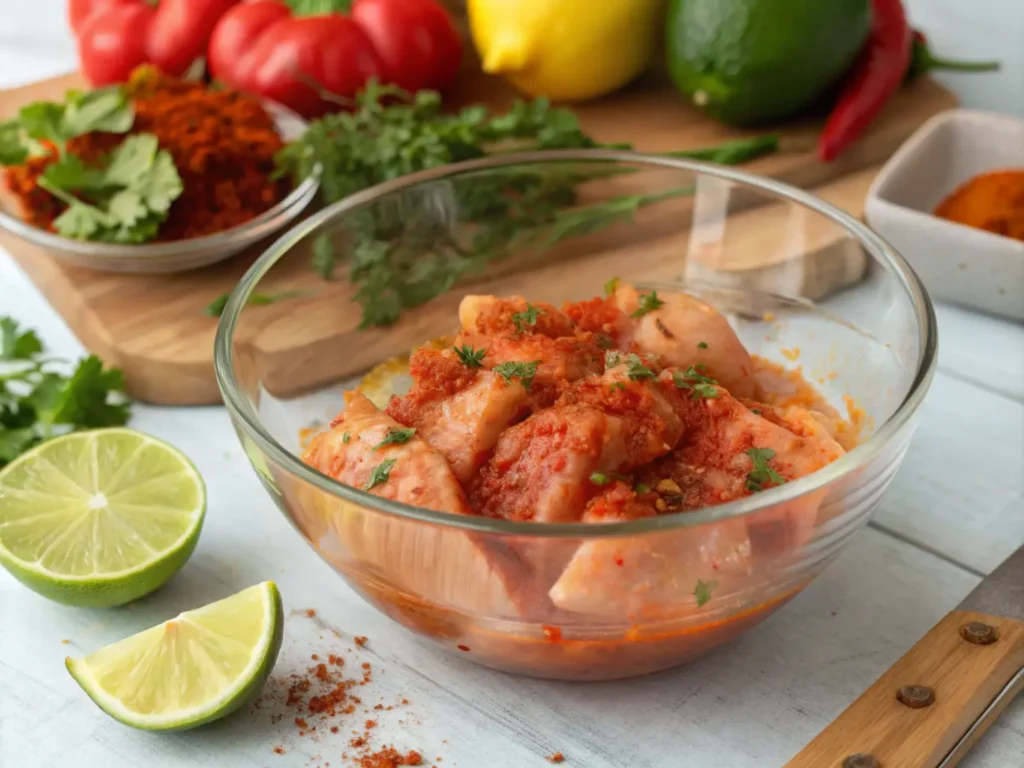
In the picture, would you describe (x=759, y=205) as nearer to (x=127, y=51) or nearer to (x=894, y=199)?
(x=894, y=199)

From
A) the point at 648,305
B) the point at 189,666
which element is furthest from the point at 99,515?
the point at 648,305

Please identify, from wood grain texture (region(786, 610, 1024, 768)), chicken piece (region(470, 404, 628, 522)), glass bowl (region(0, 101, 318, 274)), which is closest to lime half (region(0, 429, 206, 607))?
chicken piece (region(470, 404, 628, 522))

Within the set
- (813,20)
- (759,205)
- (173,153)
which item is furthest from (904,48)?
(173,153)

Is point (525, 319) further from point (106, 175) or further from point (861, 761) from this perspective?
point (106, 175)

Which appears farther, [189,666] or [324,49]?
[324,49]

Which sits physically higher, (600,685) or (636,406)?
(636,406)

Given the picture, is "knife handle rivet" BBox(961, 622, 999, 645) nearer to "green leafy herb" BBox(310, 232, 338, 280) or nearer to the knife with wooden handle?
the knife with wooden handle

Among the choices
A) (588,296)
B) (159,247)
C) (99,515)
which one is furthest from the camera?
(159,247)
